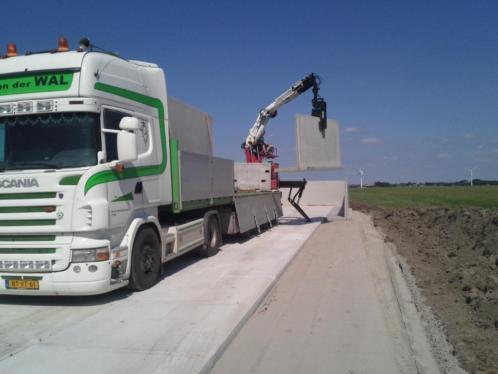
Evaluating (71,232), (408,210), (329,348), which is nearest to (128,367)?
(329,348)

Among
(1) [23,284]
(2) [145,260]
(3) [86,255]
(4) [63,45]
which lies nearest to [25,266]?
(1) [23,284]

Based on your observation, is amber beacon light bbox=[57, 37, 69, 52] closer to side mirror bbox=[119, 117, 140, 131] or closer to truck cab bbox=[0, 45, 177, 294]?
truck cab bbox=[0, 45, 177, 294]

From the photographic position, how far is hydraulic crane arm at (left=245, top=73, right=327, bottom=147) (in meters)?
17.3

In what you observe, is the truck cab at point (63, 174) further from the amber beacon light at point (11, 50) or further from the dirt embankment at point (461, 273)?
the dirt embankment at point (461, 273)

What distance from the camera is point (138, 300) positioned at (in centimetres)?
719

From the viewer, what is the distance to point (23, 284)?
21.7ft

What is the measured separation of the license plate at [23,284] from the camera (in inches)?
258

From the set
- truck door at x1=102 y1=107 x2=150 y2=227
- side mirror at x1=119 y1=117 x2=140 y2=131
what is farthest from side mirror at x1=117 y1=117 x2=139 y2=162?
truck door at x1=102 y1=107 x2=150 y2=227

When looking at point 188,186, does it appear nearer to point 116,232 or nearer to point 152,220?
point 152,220

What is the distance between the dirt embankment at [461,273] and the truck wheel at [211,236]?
4486mm

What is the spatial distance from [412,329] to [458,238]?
11.1 meters

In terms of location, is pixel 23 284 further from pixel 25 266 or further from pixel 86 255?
pixel 86 255

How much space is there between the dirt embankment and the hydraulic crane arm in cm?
504

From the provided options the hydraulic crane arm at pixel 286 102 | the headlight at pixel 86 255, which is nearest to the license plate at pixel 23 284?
the headlight at pixel 86 255
